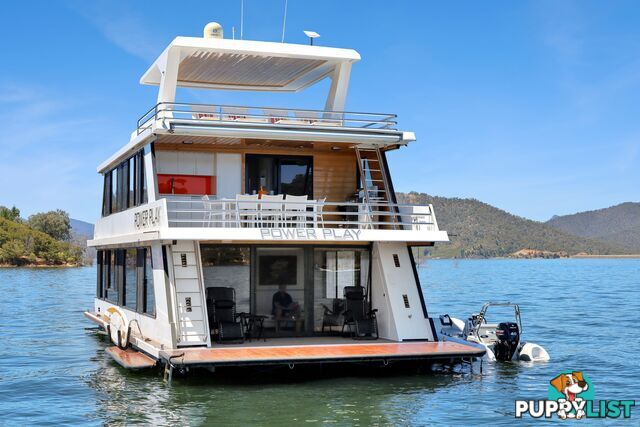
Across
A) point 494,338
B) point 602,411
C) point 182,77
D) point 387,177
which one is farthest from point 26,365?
point 602,411

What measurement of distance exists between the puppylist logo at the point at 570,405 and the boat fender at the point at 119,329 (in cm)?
805

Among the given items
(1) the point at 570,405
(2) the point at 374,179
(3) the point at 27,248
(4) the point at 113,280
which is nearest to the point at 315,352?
(1) the point at 570,405

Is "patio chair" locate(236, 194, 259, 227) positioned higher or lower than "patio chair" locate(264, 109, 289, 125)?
lower

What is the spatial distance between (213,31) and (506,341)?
30.3ft

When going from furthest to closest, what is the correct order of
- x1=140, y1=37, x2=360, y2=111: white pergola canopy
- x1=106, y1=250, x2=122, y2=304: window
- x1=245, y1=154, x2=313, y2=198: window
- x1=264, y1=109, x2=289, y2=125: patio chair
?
x1=106, y1=250, x2=122, y2=304: window → x1=245, y1=154, x2=313, y2=198: window → x1=140, y1=37, x2=360, y2=111: white pergola canopy → x1=264, y1=109, x2=289, y2=125: patio chair

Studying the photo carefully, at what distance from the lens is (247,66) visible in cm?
2067

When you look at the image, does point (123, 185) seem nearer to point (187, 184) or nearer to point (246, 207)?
point (187, 184)

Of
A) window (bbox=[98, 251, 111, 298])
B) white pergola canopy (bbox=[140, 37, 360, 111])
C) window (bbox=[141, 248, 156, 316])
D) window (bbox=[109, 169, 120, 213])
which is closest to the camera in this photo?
window (bbox=[141, 248, 156, 316])

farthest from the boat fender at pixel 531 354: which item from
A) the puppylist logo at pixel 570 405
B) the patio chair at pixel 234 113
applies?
the patio chair at pixel 234 113

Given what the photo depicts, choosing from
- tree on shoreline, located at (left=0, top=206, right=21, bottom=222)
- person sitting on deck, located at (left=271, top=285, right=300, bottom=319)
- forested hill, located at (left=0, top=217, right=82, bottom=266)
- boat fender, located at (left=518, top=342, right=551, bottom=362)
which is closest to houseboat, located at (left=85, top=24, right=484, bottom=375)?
person sitting on deck, located at (left=271, top=285, right=300, bottom=319)

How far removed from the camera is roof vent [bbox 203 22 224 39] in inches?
779

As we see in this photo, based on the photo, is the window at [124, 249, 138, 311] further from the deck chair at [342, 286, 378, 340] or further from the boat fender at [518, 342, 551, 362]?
the boat fender at [518, 342, 551, 362]

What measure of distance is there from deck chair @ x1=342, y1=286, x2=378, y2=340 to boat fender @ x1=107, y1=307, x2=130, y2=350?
447 cm

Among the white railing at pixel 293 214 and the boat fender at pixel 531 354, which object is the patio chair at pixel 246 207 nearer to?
the white railing at pixel 293 214
